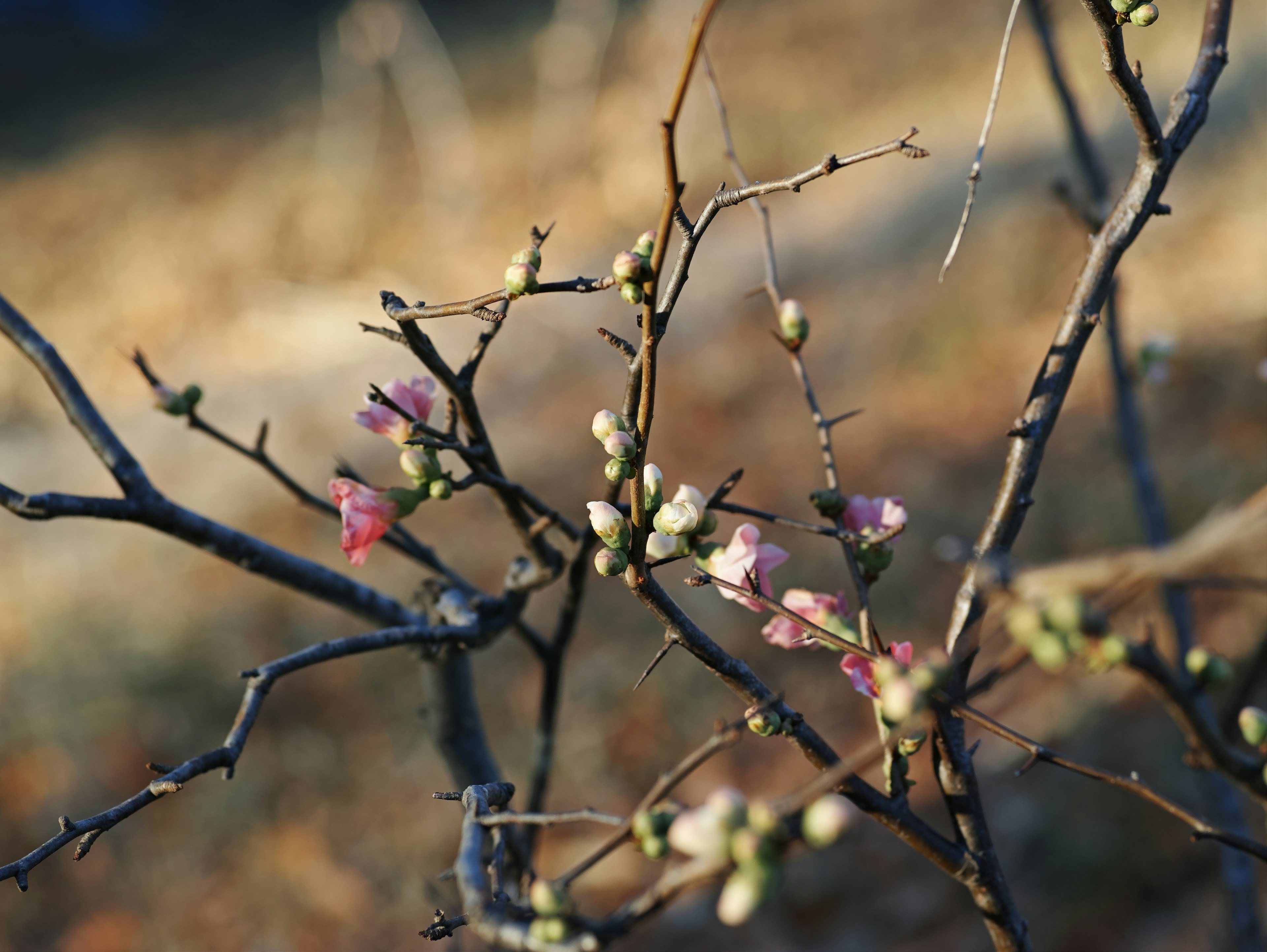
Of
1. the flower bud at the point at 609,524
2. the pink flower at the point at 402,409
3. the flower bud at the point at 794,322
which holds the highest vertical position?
the flower bud at the point at 794,322

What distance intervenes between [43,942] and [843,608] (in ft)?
7.06

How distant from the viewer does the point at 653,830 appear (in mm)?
409

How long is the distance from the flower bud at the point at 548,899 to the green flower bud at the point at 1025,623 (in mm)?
232

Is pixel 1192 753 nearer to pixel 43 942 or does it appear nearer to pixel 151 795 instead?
pixel 151 795

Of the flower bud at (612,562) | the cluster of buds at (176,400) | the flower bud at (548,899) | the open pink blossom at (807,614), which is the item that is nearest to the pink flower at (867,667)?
the open pink blossom at (807,614)

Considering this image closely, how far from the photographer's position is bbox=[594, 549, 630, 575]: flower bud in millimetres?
513

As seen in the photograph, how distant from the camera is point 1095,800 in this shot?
156 cm

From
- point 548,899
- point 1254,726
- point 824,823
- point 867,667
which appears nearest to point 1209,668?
point 1254,726

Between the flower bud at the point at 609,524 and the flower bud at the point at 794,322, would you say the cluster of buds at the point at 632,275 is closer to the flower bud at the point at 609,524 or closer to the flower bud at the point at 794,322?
the flower bud at the point at 609,524

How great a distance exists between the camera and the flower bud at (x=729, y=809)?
36cm

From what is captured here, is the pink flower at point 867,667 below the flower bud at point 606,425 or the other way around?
below

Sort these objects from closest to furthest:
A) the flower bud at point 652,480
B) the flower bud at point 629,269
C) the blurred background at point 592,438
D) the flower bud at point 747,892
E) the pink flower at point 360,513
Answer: the flower bud at point 747,892 → the flower bud at point 629,269 → the flower bud at point 652,480 → the pink flower at point 360,513 → the blurred background at point 592,438

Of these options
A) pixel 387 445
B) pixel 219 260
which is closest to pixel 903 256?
pixel 387 445

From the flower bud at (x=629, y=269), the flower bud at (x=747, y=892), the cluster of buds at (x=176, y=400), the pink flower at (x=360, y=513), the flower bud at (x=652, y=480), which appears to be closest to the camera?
the flower bud at (x=747, y=892)
